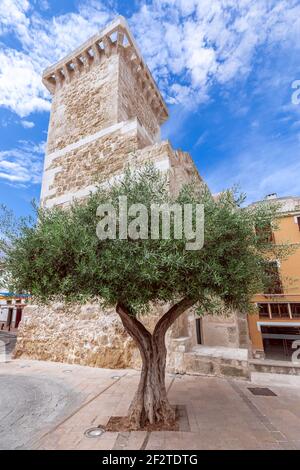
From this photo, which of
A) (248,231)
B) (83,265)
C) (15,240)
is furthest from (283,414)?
(15,240)

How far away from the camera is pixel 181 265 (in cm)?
337

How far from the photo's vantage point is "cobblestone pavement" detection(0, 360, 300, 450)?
130 inches

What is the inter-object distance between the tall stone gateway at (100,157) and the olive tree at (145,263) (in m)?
2.38

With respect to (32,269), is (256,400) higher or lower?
lower

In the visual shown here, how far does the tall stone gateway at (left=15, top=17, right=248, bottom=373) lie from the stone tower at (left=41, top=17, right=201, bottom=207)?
0.04 meters

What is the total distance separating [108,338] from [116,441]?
4.19 meters

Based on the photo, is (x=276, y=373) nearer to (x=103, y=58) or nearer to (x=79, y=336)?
(x=79, y=336)

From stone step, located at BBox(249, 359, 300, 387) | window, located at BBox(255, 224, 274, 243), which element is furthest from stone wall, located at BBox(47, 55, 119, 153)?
stone step, located at BBox(249, 359, 300, 387)

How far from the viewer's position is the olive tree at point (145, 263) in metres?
3.54

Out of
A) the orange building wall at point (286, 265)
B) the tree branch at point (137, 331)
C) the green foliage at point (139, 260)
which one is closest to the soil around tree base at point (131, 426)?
the tree branch at point (137, 331)

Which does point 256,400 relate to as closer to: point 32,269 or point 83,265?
point 83,265

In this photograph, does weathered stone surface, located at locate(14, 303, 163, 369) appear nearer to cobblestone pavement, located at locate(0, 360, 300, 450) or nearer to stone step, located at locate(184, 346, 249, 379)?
cobblestone pavement, located at locate(0, 360, 300, 450)

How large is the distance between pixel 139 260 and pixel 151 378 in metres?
2.19

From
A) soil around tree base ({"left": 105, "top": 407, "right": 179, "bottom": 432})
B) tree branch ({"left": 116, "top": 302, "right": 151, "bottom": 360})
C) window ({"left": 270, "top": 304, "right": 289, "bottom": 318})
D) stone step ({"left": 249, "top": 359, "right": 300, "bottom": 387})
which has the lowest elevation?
stone step ({"left": 249, "top": 359, "right": 300, "bottom": 387})
